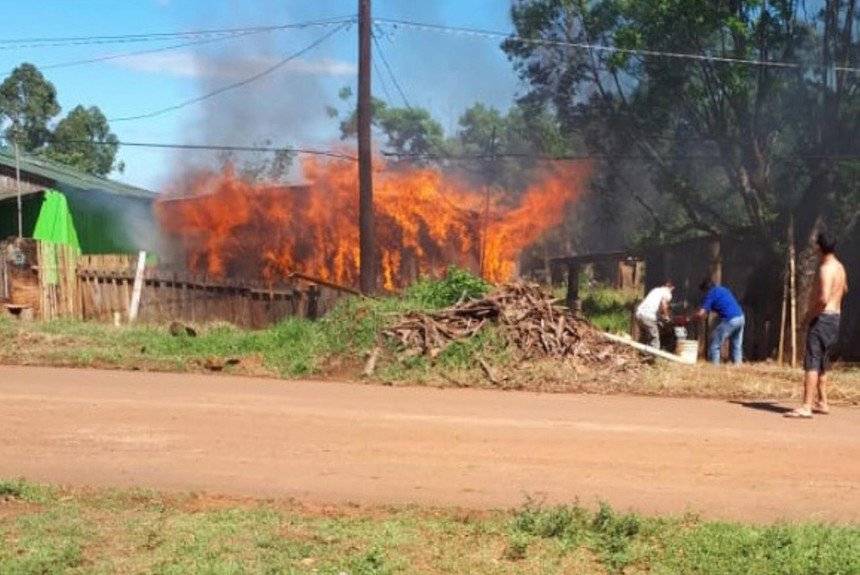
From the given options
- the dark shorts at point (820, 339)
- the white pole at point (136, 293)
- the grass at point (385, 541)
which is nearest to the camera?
the grass at point (385, 541)

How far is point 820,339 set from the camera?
1036cm

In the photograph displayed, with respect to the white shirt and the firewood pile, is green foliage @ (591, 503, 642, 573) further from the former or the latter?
the white shirt

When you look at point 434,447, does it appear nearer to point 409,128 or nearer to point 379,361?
point 379,361

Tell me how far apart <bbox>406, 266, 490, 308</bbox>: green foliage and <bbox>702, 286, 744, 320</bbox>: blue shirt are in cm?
363

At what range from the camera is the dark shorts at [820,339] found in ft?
33.8

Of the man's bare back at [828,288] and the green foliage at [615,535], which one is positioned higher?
the man's bare back at [828,288]

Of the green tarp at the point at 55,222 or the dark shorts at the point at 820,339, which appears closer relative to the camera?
the dark shorts at the point at 820,339

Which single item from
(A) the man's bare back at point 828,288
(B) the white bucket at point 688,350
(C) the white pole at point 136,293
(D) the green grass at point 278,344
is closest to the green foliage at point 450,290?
(D) the green grass at point 278,344

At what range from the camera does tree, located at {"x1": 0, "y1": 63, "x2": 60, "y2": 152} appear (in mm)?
43344

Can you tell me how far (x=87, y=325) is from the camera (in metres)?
17.7

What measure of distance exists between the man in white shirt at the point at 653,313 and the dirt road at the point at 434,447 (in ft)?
14.5

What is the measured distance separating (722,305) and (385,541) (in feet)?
37.1

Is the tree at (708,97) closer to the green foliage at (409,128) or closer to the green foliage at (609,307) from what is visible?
the green foliage at (609,307)

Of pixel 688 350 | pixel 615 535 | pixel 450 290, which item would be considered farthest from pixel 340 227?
pixel 615 535
